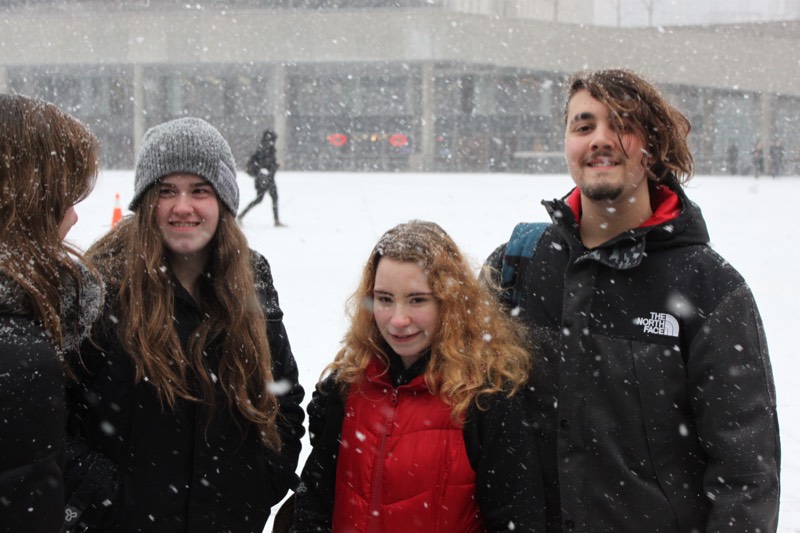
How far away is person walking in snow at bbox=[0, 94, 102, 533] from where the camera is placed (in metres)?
1.74

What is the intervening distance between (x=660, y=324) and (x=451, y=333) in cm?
66

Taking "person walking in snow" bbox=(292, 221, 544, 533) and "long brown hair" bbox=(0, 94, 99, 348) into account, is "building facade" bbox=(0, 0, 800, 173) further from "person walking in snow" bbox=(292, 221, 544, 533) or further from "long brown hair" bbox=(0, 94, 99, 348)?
"long brown hair" bbox=(0, 94, 99, 348)

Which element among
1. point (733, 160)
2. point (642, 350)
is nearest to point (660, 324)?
point (642, 350)

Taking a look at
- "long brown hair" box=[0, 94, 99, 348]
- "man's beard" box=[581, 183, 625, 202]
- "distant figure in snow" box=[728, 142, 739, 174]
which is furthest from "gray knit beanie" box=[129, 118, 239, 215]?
"distant figure in snow" box=[728, 142, 739, 174]

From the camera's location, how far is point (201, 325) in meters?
2.74

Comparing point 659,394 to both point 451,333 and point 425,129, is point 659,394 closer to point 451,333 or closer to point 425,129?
point 451,333

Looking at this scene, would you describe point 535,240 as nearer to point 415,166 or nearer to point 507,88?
point 415,166

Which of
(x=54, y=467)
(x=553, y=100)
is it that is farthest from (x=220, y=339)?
(x=553, y=100)

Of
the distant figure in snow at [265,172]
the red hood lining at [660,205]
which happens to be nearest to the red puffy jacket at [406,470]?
the red hood lining at [660,205]

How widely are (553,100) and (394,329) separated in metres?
44.0

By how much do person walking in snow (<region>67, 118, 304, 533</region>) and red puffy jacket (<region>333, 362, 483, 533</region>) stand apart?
1.03ft

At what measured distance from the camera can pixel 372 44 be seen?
4278cm

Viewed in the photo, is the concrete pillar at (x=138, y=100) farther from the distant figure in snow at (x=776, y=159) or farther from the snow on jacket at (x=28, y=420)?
the snow on jacket at (x=28, y=420)

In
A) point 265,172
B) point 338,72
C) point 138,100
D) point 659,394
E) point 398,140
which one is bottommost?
point 659,394
